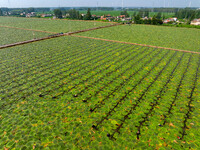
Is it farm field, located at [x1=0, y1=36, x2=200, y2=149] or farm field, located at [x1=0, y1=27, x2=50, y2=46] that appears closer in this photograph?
farm field, located at [x1=0, y1=36, x2=200, y2=149]

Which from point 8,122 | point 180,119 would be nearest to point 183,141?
point 180,119

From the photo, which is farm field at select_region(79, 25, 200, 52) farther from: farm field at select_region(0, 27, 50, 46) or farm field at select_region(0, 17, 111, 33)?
farm field at select_region(0, 27, 50, 46)

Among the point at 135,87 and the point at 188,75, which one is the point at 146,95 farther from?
the point at 188,75

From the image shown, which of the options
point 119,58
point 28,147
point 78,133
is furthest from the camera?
point 119,58

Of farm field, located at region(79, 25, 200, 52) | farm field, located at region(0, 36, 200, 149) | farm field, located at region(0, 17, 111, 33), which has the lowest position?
farm field, located at region(0, 36, 200, 149)

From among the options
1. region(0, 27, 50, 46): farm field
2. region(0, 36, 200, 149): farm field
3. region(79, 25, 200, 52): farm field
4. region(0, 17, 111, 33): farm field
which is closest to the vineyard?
region(0, 36, 200, 149): farm field

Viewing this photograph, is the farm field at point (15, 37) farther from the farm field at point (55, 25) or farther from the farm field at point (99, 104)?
the farm field at point (99, 104)

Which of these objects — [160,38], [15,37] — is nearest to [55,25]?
[15,37]

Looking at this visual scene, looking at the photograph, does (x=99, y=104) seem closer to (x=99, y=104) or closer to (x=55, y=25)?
(x=99, y=104)

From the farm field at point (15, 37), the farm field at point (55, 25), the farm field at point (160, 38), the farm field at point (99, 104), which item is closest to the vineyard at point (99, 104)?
the farm field at point (99, 104)
